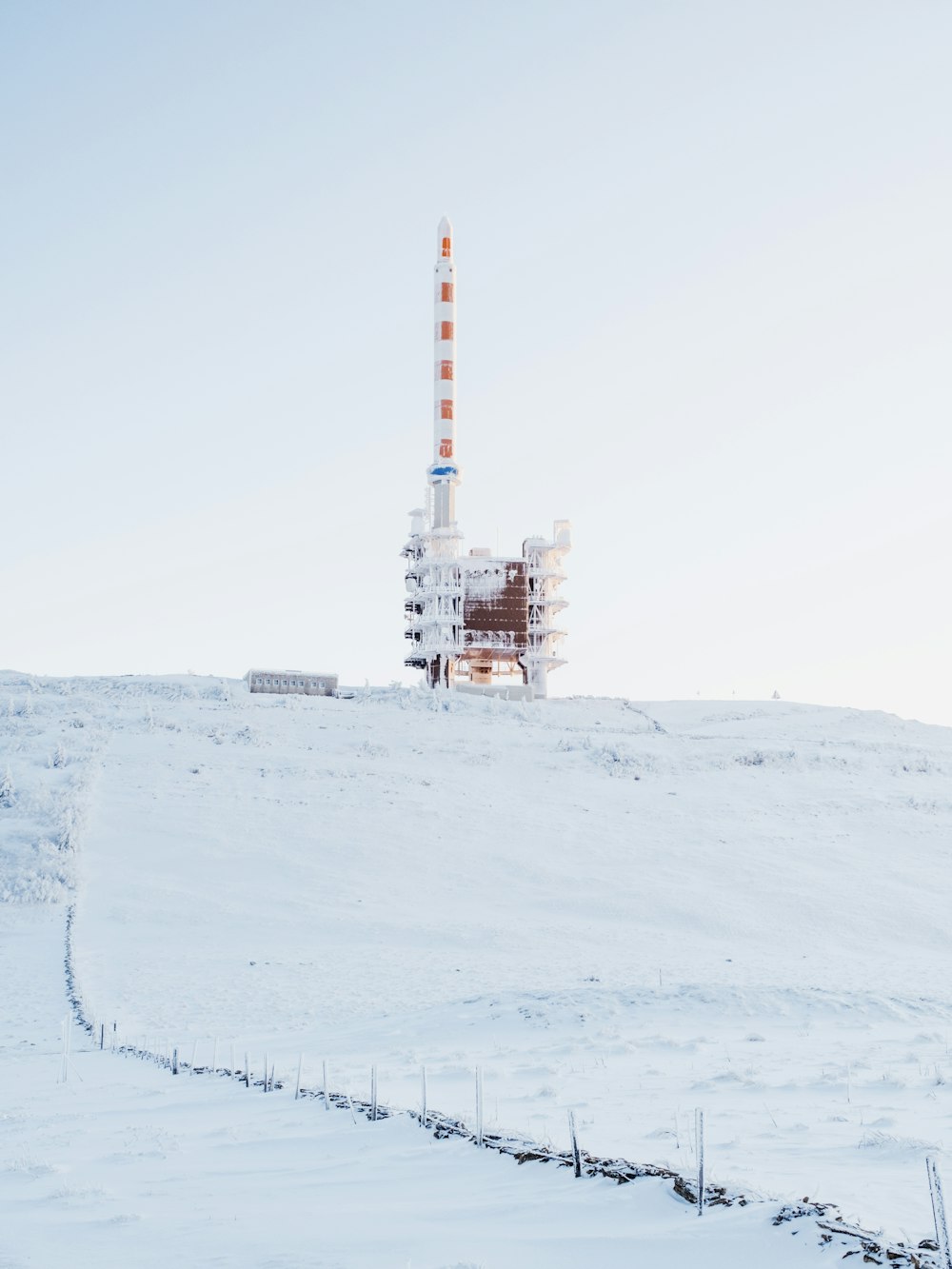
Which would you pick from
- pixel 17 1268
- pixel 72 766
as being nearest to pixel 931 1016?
pixel 17 1268

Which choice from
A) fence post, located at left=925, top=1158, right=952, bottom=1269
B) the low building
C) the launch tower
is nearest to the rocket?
the launch tower

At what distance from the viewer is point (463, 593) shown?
269 feet

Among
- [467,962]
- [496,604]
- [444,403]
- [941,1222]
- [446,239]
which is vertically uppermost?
[446,239]

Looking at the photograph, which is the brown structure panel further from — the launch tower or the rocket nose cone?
Result: the rocket nose cone

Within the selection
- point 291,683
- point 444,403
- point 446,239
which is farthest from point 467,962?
point 446,239

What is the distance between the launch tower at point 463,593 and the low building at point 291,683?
1433 centimetres

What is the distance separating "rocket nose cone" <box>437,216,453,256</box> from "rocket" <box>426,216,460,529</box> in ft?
3.92

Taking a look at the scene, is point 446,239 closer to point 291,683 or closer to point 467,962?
point 291,683

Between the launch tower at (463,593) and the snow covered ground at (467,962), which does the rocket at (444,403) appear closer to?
the launch tower at (463,593)

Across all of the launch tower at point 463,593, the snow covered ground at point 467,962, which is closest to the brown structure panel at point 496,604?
the launch tower at point 463,593

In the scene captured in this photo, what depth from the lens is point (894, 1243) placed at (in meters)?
5.61

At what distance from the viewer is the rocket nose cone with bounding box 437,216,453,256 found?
92.9 meters

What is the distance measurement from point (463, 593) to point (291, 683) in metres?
18.6

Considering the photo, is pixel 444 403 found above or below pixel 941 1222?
above
